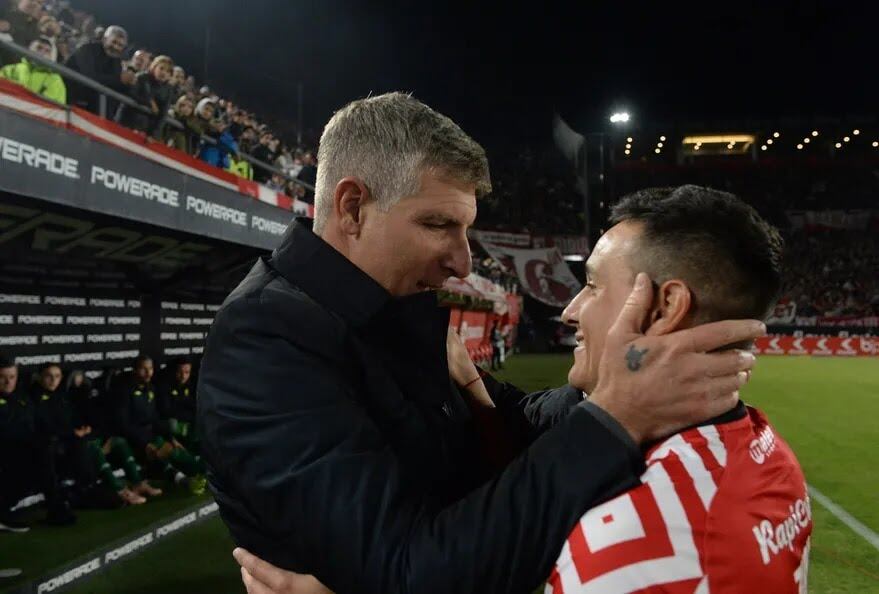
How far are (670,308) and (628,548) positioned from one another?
1.36 feet

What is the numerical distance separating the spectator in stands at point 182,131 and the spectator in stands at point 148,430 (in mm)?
2313

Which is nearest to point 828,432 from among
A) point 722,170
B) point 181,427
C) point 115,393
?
point 181,427

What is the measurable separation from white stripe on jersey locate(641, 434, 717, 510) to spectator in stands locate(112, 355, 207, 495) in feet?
23.6

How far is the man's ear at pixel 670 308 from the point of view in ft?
4.03

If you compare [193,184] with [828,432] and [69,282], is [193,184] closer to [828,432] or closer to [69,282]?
[69,282]

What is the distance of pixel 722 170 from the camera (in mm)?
45625

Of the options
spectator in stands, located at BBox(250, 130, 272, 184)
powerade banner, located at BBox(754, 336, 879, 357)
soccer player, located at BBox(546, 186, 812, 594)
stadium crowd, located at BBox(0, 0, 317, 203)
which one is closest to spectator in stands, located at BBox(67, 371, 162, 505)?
stadium crowd, located at BBox(0, 0, 317, 203)

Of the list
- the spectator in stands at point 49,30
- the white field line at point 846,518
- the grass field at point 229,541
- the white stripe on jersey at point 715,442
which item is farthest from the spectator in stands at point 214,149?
the white stripe on jersey at point 715,442

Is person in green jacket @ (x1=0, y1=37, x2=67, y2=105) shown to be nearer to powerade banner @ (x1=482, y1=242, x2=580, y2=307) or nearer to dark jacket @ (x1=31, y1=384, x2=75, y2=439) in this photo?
dark jacket @ (x1=31, y1=384, x2=75, y2=439)

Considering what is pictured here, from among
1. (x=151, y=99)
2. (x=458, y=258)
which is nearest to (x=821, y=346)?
(x=151, y=99)

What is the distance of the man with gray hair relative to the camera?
1.05m

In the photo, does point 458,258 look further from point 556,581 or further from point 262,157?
point 262,157

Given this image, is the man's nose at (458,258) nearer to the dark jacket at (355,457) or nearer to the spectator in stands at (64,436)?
the dark jacket at (355,457)

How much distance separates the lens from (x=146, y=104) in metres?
6.85
